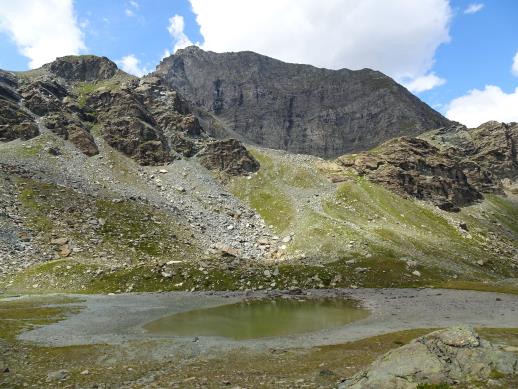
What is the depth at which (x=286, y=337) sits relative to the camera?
38906mm

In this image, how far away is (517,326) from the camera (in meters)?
43.0

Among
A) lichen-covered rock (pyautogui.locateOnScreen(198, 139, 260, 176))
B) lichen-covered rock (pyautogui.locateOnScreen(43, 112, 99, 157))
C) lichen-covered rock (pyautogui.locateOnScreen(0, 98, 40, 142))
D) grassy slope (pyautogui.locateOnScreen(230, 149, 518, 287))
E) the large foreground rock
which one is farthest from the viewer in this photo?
lichen-covered rock (pyautogui.locateOnScreen(198, 139, 260, 176))

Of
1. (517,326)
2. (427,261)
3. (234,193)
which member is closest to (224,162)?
(234,193)

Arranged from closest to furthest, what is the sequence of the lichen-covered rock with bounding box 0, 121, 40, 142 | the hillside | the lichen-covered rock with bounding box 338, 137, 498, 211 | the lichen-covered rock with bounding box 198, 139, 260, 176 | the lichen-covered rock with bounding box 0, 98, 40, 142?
the hillside < the lichen-covered rock with bounding box 0, 121, 40, 142 < the lichen-covered rock with bounding box 0, 98, 40, 142 < the lichen-covered rock with bounding box 198, 139, 260, 176 < the lichen-covered rock with bounding box 338, 137, 498, 211

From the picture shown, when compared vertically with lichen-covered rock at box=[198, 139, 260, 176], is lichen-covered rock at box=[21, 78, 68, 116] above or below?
above

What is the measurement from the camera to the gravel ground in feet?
120

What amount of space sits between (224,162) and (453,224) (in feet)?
282

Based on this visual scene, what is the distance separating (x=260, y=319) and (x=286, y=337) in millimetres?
10427

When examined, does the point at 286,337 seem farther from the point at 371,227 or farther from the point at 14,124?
the point at 14,124

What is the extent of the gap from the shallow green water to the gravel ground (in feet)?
7.17

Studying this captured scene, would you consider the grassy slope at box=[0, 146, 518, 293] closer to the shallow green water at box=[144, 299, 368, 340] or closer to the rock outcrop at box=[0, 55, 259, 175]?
the shallow green water at box=[144, 299, 368, 340]

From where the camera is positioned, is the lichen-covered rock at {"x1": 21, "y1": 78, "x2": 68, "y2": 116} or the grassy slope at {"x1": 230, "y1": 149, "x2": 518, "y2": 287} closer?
the grassy slope at {"x1": 230, "y1": 149, "x2": 518, "y2": 287}

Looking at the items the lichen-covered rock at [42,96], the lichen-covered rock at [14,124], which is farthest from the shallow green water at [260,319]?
the lichen-covered rock at [42,96]

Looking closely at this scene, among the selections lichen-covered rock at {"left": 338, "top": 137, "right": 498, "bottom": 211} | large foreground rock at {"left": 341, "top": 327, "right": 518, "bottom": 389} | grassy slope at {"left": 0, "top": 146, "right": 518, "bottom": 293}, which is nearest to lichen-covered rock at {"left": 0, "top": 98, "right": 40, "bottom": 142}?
grassy slope at {"left": 0, "top": 146, "right": 518, "bottom": 293}
